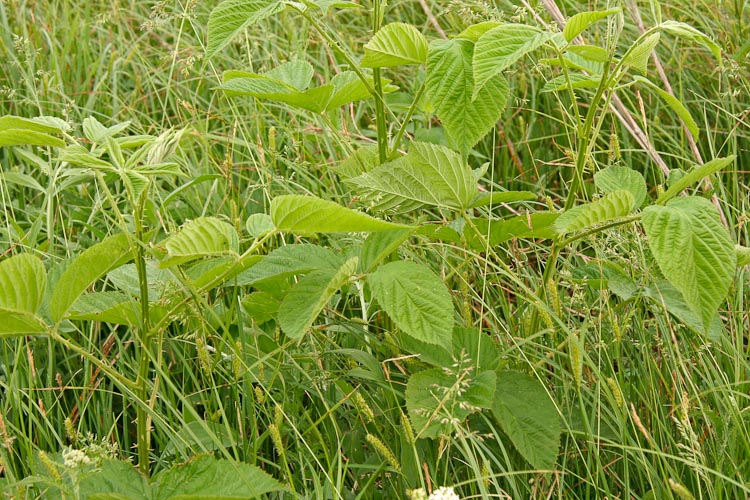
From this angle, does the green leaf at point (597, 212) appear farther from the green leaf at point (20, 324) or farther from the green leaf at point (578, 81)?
the green leaf at point (20, 324)

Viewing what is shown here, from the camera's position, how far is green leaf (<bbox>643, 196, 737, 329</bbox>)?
1220 mm

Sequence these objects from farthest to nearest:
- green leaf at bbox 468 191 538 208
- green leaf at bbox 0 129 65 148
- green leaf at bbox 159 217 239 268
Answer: green leaf at bbox 468 191 538 208 → green leaf at bbox 0 129 65 148 → green leaf at bbox 159 217 239 268

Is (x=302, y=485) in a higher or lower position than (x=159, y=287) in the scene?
lower

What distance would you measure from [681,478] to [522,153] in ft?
4.72

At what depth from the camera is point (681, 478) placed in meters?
1.56

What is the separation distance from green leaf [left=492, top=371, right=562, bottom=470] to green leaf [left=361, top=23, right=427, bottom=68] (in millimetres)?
538

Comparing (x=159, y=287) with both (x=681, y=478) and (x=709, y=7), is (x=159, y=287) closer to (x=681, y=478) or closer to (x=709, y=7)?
(x=681, y=478)

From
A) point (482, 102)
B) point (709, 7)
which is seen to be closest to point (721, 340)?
point (482, 102)

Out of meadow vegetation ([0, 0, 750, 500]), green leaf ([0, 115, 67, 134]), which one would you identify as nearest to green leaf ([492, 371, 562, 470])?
meadow vegetation ([0, 0, 750, 500])

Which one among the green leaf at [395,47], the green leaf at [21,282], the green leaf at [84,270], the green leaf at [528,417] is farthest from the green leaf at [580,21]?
the green leaf at [21,282]

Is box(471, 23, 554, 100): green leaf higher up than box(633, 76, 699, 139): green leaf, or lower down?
higher up

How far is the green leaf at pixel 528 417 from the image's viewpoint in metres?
1.42

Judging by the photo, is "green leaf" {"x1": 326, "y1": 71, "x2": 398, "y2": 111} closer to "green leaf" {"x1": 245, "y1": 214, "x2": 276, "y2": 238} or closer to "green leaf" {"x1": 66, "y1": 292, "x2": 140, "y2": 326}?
"green leaf" {"x1": 245, "y1": 214, "x2": 276, "y2": 238}

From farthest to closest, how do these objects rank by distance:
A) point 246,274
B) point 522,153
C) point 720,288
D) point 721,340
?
point 522,153, point 721,340, point 246,274, point 720,288
